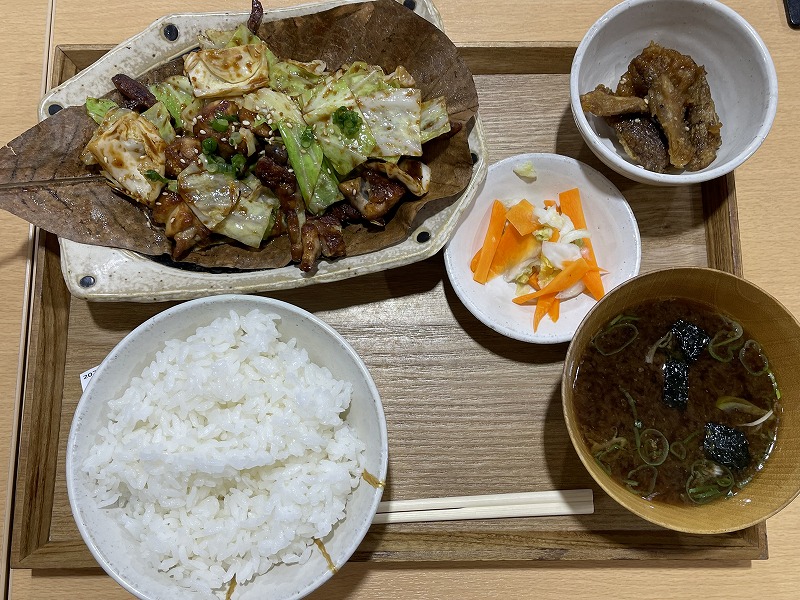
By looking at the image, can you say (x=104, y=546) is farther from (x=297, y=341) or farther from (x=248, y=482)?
(x=297, y=341)

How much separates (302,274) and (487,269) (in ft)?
2.33

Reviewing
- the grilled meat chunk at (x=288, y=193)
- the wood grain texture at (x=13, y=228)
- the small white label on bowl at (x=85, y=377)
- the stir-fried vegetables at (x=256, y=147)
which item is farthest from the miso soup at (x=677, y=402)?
the wood grain texture at (x=13, y=228)

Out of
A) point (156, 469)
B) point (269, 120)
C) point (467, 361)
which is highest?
point (269, 120)

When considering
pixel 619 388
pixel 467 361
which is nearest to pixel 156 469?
pixel 467 361

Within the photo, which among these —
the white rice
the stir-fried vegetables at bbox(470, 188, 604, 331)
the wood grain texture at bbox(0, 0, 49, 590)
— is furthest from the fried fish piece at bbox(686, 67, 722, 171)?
the wood grain texture at bbox(0, 0, 49, 590)

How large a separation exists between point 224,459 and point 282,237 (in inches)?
34.3

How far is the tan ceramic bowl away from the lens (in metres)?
1.92

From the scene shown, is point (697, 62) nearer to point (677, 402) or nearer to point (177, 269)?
point (677, 402)

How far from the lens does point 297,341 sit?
216cm

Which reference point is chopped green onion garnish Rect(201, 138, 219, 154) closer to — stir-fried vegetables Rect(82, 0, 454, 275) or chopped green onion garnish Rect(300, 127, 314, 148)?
stir-fried vegetables Rect(82, 0, 454, 275)

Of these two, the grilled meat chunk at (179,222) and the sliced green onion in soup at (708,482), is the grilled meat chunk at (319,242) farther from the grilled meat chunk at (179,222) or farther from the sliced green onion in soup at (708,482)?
the sliced green onion in soup at (708,482)

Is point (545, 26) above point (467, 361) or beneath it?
above

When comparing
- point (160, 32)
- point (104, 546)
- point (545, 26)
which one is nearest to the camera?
point (104, 546)

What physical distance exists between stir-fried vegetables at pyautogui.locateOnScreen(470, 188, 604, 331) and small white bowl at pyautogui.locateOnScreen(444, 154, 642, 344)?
0.10 ft
